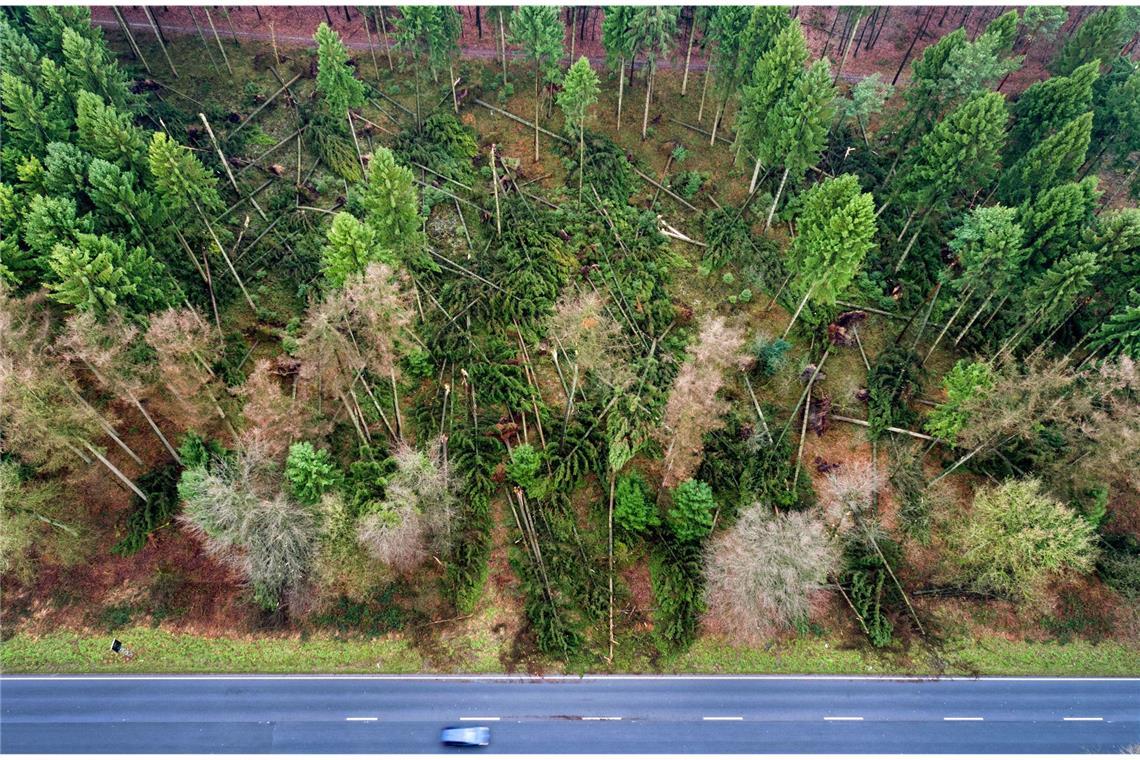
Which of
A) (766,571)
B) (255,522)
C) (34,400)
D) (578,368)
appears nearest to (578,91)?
(578,368)

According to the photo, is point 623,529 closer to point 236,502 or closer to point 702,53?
point 236,502

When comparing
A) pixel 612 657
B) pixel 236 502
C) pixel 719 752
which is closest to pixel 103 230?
pixel 236 502

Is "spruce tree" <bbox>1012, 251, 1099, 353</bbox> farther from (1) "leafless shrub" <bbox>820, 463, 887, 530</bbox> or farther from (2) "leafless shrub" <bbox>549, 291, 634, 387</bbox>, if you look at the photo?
(2) "leafless shrub" <bbox>549, 291, 634, 387</bbox>

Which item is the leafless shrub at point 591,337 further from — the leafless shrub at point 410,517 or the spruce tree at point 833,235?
the spruce tree at point 833,235

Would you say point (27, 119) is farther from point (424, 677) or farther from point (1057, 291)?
point (1057, 291)

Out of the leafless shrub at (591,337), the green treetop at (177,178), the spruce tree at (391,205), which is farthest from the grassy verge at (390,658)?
the green treetop at (177,178)
